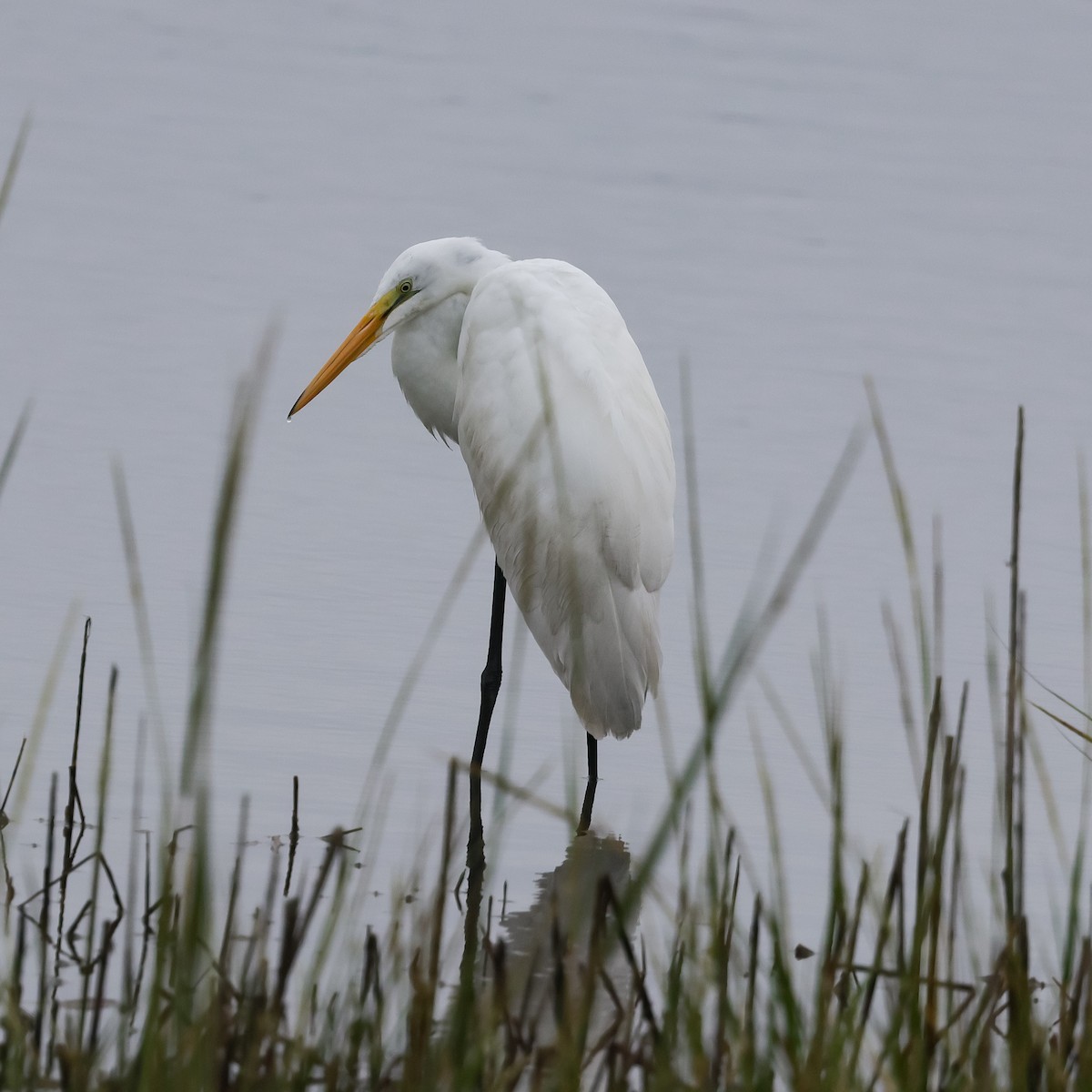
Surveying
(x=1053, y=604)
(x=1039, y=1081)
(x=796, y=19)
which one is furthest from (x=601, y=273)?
(x=796, y=19)

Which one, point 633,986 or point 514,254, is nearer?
point 633,986

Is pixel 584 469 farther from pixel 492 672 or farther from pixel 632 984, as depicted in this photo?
pixel 632 984

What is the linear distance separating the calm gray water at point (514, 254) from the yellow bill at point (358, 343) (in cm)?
55

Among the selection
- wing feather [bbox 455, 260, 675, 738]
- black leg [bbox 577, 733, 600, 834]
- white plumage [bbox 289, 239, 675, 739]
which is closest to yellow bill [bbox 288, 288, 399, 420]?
white plumage [bbox 289, 239, 675, 739]

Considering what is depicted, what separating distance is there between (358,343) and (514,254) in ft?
15.3

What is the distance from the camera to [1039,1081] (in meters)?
2.63

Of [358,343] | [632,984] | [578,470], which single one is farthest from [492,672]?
[632,984]

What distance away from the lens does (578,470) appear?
4699 mm

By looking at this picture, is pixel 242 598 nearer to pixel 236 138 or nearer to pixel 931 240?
pixel 931 240

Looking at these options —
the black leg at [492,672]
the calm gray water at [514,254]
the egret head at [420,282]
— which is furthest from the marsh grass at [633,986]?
the egret head at [420,282]

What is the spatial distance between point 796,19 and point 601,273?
10737 millimetres

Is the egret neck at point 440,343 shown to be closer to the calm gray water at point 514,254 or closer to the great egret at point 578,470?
the great egret at point 578,470

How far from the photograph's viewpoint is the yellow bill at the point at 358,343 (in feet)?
18.2

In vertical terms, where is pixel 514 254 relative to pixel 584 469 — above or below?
above
